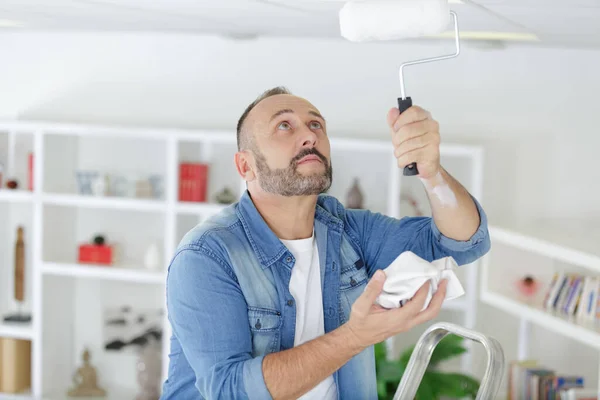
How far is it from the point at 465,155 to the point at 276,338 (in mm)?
2792

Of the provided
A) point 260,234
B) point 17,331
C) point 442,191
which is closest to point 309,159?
point 260,234

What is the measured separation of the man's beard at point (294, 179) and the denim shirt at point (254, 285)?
0.29 ft

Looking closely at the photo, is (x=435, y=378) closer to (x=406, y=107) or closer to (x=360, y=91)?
(x=360, y=91)

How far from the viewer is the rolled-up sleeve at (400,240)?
2.26 meters

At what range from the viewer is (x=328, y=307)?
2209 mm

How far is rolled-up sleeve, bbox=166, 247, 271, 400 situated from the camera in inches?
75.7

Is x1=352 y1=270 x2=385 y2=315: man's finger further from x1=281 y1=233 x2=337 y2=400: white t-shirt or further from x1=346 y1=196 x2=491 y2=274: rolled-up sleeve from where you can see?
x1=346 y1=196 x2=491 y2=274: rolled-up sleeve

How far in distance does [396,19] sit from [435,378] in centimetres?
297

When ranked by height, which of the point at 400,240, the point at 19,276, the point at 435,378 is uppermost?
the point at 400,240

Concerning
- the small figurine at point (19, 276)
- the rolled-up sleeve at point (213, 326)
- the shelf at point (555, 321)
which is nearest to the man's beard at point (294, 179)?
the rolled-up sleeve at point (213, 326)

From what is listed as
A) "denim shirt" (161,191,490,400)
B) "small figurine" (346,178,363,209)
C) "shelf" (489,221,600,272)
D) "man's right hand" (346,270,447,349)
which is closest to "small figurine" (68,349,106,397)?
"small figurine" (346,178,363,209)

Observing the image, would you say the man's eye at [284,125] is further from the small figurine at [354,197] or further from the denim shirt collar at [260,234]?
the small figurine at [354,197]

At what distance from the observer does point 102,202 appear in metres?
5.07

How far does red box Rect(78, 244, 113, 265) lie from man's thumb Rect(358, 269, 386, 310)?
12.1 feet
